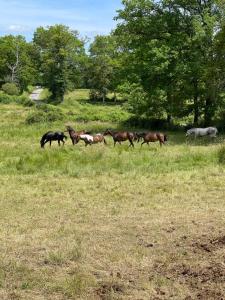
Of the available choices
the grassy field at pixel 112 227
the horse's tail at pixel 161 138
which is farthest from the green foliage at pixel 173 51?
the grassy field at pixel 112 227

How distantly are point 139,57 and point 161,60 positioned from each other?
282cm

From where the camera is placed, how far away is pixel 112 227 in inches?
436

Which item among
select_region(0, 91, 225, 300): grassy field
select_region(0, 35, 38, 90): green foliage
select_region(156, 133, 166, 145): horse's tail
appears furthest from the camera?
select_region(0, 35, 38, 90): green foliage

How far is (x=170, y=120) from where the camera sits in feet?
130

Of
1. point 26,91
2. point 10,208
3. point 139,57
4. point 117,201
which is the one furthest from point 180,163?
point 26,91

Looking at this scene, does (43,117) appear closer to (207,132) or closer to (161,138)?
(207,132)

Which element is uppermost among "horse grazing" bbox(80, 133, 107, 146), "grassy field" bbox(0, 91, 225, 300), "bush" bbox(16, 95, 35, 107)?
"bush" bbox(16, 95, 35, 107)

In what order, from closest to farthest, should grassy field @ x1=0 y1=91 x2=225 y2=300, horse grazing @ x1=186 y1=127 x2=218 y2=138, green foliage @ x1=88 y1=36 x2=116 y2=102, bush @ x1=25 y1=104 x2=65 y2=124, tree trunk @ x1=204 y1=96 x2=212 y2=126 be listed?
1. grassy field @ x1=0 y1=91 x2=225 y2=300
2. horse grazing @ x1=186 y1=127 x2=218 y2=138
3. tree trunk @ x1=204 y1=96 x2=212 y2=126
4. bush @ x1=25 y1=104 x2=65 y2=124
5. green foliage @ x1=88 y1=36 x2=116 y2=102

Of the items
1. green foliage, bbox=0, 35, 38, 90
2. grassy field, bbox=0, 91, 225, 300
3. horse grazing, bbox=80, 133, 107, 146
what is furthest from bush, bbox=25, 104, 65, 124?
Answer: green foliage, bbox=0, 35, 38, 90

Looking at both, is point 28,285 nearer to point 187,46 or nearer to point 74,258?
point 74,258

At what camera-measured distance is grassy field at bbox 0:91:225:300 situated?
7809mm

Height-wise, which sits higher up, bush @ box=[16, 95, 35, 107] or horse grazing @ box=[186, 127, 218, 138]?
bush @ box=[16, 95, 35, 107]

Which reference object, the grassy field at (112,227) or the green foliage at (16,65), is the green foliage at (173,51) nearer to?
the grassy field at (112,227)

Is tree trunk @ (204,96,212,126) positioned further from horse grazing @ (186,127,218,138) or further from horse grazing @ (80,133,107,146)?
horse grazing @ (80,133,107,146)
